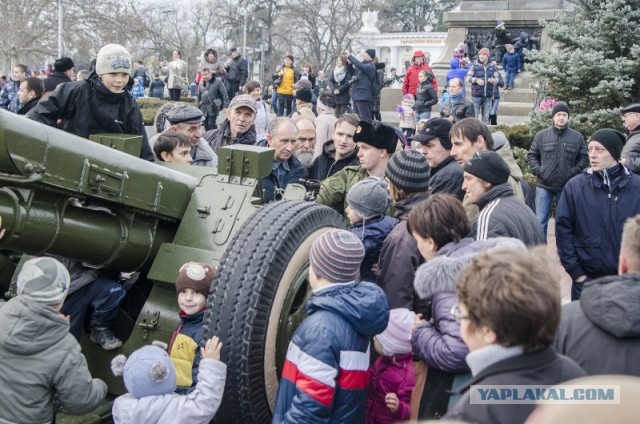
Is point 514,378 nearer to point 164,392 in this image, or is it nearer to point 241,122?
point 164,392

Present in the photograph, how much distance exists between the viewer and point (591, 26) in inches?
436

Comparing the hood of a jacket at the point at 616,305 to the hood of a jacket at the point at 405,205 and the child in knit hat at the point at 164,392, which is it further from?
the hood of a jacket at the point at 405,205

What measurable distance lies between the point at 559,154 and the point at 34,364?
667cm

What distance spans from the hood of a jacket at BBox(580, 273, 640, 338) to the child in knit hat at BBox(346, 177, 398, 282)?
5.43 feet

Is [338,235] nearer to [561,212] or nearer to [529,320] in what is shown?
[529,320]

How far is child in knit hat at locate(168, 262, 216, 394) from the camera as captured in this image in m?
3.67

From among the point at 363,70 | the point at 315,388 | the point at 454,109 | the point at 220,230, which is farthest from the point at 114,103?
the point at 363,70

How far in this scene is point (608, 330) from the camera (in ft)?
9.04

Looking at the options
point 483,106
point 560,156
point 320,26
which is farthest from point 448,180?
point 320,26

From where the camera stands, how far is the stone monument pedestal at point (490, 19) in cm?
1962

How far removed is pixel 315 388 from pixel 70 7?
36.5 m

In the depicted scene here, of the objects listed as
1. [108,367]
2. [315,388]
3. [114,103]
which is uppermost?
[114,103]

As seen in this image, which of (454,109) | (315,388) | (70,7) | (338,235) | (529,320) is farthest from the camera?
(70,7)

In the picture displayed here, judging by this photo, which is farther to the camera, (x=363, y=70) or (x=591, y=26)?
(x=363, y=70)
